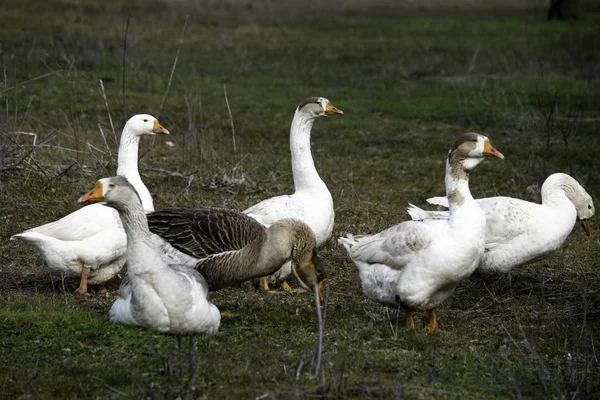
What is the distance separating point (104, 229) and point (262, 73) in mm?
13903

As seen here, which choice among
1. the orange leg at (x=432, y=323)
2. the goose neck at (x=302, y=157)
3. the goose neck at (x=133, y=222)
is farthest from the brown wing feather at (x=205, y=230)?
the orange leg at (x=432, y=323)

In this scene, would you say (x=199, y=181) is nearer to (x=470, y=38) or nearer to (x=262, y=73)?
(x=262, y=73)

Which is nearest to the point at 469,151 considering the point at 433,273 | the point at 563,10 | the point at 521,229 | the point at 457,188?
the point at 457,188

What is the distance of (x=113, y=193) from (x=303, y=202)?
8.62 feet

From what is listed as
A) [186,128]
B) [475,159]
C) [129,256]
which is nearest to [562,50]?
[186,128]

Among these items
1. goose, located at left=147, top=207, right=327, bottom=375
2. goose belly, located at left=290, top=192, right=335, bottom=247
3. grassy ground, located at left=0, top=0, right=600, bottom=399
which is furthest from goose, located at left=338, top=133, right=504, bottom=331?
goose belly, located at left=290, top=192, right=335, bottom=247

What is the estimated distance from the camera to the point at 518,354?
21.2 ft

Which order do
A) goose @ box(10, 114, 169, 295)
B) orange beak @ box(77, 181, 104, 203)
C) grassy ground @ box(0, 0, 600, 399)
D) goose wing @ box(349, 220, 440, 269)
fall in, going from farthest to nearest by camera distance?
1. goose @ box(10, 114, 169, 295)
2. goose wing @ box(349, 220, 440, 269)
3. orange beak @ box(77, 181, 104, 203)
4. grassy ground @ box(0, 0, 600, 399)

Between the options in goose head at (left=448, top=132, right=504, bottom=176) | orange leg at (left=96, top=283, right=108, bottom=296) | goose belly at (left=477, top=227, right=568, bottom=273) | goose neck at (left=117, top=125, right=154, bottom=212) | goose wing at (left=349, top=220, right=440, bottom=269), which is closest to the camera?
goose wing at (left=349, top=220, right=440, bottom=269)

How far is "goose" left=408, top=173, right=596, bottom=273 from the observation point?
827 centimetres

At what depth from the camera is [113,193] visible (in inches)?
243

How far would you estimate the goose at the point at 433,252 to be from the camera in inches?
269

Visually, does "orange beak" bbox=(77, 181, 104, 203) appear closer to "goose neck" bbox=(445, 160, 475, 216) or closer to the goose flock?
the goose flock

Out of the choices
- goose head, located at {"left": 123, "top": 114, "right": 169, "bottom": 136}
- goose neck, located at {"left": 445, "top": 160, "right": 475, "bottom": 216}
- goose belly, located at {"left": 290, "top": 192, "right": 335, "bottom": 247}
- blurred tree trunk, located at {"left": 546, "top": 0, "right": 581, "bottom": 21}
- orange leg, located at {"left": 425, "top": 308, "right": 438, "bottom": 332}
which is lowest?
blurred tree trunk, located at {"left": 546, "top": 0, "right": 581, "bottom": 21}
